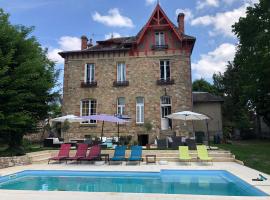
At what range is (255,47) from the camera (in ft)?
64.9

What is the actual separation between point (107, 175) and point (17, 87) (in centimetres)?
608

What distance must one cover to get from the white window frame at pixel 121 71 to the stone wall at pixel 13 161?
1109cm

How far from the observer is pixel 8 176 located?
938cm

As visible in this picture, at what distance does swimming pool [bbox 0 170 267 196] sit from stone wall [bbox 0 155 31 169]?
154cm

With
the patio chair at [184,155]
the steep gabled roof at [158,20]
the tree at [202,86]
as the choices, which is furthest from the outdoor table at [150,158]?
the tree at [202,86]

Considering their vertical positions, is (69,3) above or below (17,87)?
above

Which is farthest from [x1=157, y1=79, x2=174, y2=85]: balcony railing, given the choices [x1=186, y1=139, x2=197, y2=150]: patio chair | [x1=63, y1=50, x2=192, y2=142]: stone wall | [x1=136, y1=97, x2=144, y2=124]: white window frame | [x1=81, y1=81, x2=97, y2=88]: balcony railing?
[x1=186, y1=139, x2=197, y2=150]: patio chair

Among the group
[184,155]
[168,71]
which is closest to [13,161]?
[184,155]

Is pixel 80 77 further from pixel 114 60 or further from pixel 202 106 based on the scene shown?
pixel 202 106

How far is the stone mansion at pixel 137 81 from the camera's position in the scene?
68.4 feet

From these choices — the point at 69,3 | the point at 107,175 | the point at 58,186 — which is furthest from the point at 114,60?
→ the point at 58,186

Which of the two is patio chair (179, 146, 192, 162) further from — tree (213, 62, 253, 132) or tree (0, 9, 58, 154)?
tree (213, 62, 253, 132)

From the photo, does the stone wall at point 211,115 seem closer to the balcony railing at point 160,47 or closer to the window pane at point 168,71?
the window pane at point 168,71

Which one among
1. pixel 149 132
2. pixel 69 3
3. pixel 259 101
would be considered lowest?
pixel 149 132
